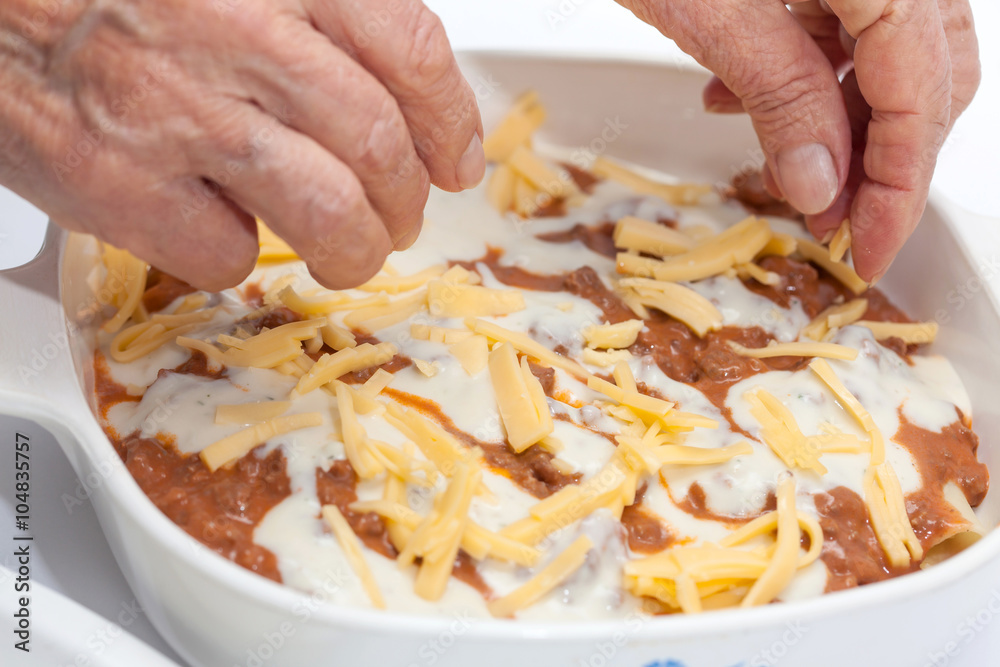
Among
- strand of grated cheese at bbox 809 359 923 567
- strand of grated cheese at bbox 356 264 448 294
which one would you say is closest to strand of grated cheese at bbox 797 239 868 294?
strand of grated cheese at bbox 809 359 923 567

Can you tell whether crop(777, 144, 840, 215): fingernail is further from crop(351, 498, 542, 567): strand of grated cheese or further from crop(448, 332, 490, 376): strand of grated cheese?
crop(351, 498, 542, 567): strand of grated cheese

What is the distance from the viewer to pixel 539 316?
172 centimetres

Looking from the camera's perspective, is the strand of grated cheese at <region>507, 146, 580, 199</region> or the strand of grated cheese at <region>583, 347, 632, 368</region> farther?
the strand of grated cheese at <region>507, 146, 580, 199</region>

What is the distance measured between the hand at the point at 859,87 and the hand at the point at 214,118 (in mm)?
615

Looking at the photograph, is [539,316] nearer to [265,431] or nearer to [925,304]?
[265,431]

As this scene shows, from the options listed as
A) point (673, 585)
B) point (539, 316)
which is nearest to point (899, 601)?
point (673, 585)

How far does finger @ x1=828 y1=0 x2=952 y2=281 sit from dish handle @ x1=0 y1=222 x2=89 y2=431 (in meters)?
Result: 1.41

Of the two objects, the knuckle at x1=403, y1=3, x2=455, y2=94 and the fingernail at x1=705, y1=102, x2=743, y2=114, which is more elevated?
the knuckle at x1=403, y1=3, x2=455, y2=94

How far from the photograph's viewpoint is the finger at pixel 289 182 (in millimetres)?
1171

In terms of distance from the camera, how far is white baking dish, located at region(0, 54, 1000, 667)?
43.0 inches

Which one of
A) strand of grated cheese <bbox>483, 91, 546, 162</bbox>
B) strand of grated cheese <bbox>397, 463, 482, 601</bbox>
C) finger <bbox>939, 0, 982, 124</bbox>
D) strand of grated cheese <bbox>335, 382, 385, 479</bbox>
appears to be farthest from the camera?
strand of grated cheese <bbox>483, 91, 546, 162</bbox>

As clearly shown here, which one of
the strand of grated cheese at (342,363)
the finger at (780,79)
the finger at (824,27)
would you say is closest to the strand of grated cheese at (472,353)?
the strand of grated cheese at (342,363)

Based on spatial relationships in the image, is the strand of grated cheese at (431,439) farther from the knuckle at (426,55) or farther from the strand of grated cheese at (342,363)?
the knuckle at (426,55)

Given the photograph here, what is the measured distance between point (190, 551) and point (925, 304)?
1.61m
